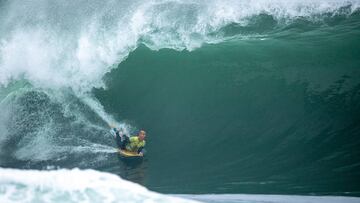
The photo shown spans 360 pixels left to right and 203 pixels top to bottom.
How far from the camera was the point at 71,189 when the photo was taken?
26.3 ft

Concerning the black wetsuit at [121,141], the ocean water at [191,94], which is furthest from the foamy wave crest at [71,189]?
the black wetsuit at [121,141]

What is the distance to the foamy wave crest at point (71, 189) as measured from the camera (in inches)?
305

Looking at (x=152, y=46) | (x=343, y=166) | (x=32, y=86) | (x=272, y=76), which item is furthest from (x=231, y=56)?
(x=32, y=86)

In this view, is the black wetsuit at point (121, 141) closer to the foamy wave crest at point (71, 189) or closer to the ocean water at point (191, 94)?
the ocean water at point (191, 94)

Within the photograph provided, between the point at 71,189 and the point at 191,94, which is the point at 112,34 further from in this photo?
the point at 71,189

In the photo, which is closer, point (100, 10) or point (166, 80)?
point (166, 80)

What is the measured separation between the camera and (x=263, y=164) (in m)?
9.49

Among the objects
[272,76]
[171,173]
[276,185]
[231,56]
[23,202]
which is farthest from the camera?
[231,56]

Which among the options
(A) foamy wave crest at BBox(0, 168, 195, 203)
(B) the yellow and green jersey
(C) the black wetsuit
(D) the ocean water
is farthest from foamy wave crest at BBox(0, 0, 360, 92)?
(A) foamy wave crest at BBox(0, 168, 195, 203)

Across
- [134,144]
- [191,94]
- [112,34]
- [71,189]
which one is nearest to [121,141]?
[134,144]

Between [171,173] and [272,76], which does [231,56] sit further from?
[171,173]

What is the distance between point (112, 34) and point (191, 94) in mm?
3234

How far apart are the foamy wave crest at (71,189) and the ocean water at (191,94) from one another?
0.28 ft

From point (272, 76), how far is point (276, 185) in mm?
3408
